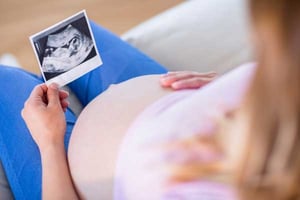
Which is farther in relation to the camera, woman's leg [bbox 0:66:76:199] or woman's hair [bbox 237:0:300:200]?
woman's leg [bbox 0:66:76:199]

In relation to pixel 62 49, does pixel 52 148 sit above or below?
below

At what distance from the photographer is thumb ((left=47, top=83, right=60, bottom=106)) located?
1.03m

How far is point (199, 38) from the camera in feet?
4.51

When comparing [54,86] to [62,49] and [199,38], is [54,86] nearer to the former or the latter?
[62,49]

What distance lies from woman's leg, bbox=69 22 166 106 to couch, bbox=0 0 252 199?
126mm

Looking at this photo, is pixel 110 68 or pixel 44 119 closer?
pixel 44 119

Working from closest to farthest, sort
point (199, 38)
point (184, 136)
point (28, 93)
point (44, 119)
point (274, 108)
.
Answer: point (274, 108) → point (184, 136) → point (44, 119) → point (28, 93) → point (199, 38)

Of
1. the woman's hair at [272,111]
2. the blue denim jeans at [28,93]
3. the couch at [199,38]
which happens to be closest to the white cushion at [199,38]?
the couch at [199,38]

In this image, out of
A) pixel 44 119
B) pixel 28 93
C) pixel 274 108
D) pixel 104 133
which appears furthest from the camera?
pixel 28 93

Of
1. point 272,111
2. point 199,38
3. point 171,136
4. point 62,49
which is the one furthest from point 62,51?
point 272,111

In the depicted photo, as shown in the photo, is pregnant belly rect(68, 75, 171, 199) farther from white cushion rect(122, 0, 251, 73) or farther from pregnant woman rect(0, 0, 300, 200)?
white cushion rect(122, 0, 251, 73)

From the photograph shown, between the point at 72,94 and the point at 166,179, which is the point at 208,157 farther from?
the point at 72,94

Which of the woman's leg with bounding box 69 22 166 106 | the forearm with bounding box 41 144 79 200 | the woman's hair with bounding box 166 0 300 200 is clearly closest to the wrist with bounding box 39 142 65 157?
the forearm with bounding box 41 144 79 200

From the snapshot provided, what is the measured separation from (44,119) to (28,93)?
15 centimetres
